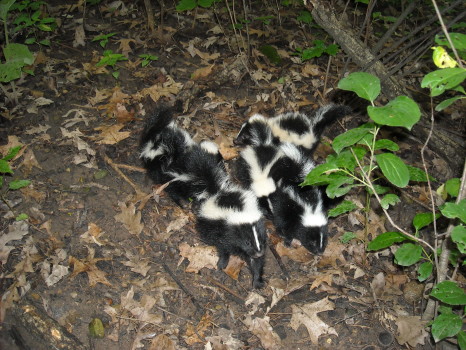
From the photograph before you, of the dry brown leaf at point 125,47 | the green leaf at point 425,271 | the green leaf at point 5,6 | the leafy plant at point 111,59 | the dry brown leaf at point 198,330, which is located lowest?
the dry brown leaf at point 198,330

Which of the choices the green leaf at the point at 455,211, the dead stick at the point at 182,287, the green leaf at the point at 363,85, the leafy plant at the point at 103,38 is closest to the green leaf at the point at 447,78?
the green leaf at the point at 363,85

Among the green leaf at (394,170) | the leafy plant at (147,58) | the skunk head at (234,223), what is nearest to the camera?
the green leaf at (394,170)

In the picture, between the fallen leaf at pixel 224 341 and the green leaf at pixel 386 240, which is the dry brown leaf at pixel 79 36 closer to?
the fallen leaf at pixel 224 341

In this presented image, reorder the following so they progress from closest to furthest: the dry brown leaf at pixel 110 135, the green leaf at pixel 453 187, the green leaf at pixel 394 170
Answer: the green leaf at pixel 394 170
the green leaf at pixel 453 187
the dry brown leaf at pixel 110 135

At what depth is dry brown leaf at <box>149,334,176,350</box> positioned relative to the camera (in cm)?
348

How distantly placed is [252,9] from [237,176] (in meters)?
3.79

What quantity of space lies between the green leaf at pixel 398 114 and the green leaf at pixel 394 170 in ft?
1.13

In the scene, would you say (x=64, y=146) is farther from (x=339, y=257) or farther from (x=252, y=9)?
(x=252, y=9)

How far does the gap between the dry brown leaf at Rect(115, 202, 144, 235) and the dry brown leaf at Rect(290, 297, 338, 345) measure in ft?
5.74

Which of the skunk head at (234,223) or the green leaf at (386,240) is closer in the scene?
the green leaf at (386,240)

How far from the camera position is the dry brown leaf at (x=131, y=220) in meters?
4.25

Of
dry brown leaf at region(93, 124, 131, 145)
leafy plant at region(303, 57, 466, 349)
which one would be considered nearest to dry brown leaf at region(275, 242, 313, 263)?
leafy plant at region(303, 57, 466, 349)

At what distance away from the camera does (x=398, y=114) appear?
2035 millimetres

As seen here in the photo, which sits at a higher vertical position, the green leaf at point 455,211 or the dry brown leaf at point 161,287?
the green leaf at point 455,211
